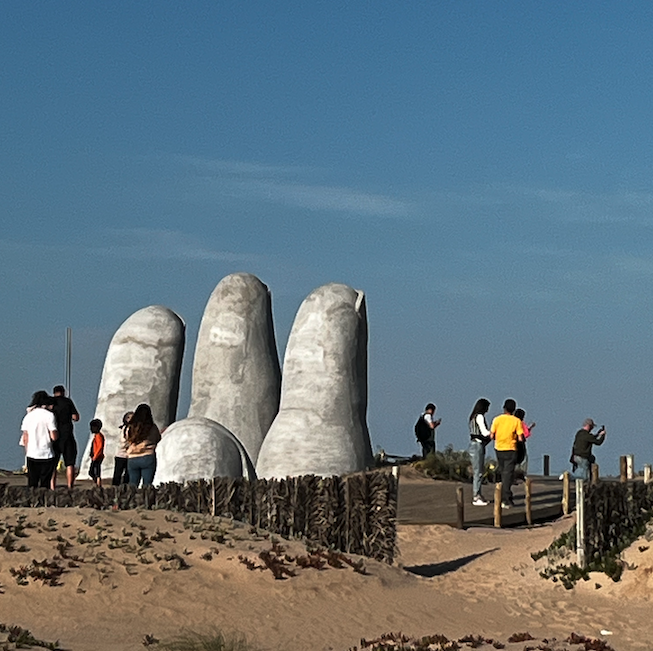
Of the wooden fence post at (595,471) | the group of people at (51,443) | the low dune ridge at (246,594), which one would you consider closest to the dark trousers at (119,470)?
the group of people at (51,443)

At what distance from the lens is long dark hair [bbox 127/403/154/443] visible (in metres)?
17.6

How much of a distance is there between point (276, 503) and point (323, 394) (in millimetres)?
11618

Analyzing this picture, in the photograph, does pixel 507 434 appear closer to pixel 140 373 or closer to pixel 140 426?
pixel 140 426

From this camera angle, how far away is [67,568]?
13.4 m

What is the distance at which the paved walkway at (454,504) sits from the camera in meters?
21.6

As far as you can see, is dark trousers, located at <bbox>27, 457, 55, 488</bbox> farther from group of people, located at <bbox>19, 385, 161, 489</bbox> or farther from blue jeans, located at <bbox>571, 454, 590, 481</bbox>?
blue jeans, located at <bbox>571, 454, 590, 481</bbox>

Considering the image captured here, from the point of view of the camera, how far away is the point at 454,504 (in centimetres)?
2319

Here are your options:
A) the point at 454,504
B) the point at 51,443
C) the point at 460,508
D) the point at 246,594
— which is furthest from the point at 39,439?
the point at 454,504

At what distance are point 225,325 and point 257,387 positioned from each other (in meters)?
1.53

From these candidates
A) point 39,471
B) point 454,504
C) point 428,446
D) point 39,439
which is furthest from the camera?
point 428,446

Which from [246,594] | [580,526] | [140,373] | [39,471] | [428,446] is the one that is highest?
[140,373]

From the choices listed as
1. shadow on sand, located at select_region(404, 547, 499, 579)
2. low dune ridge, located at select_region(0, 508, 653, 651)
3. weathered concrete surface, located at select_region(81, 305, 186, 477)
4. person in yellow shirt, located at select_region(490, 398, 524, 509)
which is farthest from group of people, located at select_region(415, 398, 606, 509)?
weathered concrete surface, located at select_region(81, 305, 186, 477)

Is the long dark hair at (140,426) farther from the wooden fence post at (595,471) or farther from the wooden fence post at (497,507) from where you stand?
the wooden fence post at (595,471)

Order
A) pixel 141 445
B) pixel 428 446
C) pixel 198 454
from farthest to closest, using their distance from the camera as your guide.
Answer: pixel 428 446 < pixel 198 454 < pixel 141 445
